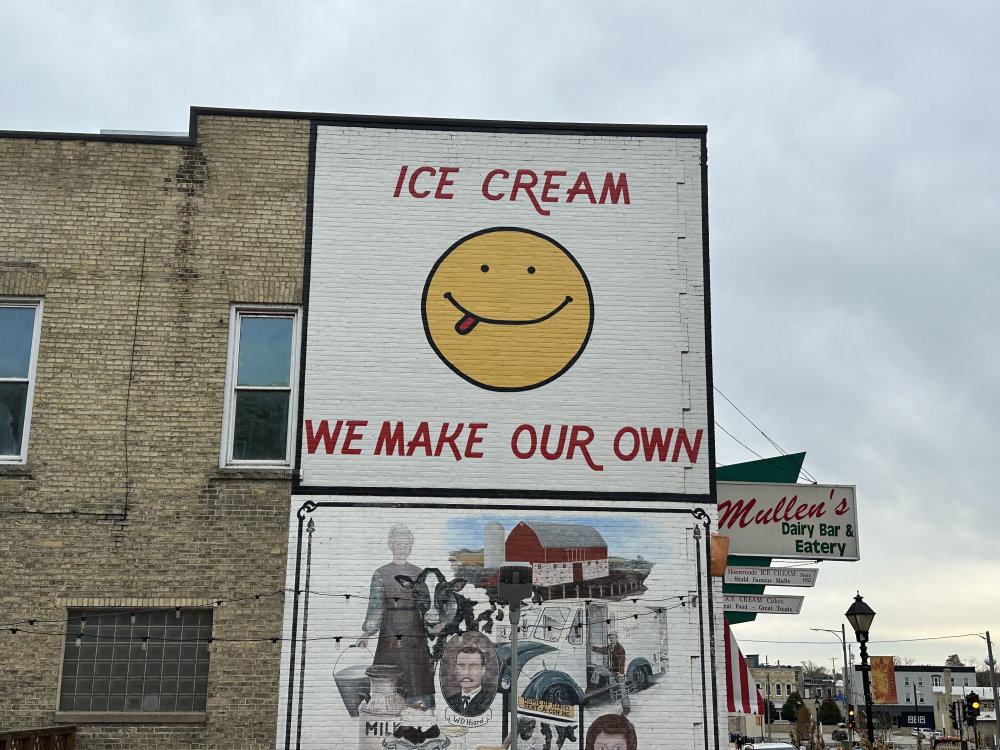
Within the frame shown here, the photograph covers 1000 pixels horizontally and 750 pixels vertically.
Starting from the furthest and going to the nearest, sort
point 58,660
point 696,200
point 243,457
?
point 696,200
point 243,457
point 58,660

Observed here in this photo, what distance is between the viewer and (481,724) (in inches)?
479

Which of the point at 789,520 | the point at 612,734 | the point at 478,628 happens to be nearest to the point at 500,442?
the point at 478,628

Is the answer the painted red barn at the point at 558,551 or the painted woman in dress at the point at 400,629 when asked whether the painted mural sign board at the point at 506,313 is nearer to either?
the painted red barn at the point at 558,551

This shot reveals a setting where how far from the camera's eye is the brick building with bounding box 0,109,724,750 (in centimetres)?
1227

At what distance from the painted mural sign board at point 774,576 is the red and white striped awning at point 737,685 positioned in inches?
57.4

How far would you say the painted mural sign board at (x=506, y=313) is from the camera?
13.1 m

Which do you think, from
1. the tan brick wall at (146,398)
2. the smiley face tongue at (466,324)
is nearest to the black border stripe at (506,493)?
the tan brick wall at (146,398)

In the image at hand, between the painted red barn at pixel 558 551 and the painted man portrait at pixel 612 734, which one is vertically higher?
the painted red barn at pixel 558 551

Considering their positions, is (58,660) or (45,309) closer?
(58,660)

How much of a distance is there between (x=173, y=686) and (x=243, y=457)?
2.84m

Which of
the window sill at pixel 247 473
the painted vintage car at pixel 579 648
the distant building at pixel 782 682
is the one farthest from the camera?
the distant building at pixel 782 682

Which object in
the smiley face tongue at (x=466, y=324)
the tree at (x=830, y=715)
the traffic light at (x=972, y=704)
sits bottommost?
the tree at (x=830, y=715)

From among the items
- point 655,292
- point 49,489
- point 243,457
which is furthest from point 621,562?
point 49,489

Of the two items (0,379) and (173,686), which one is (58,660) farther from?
(0,379)
